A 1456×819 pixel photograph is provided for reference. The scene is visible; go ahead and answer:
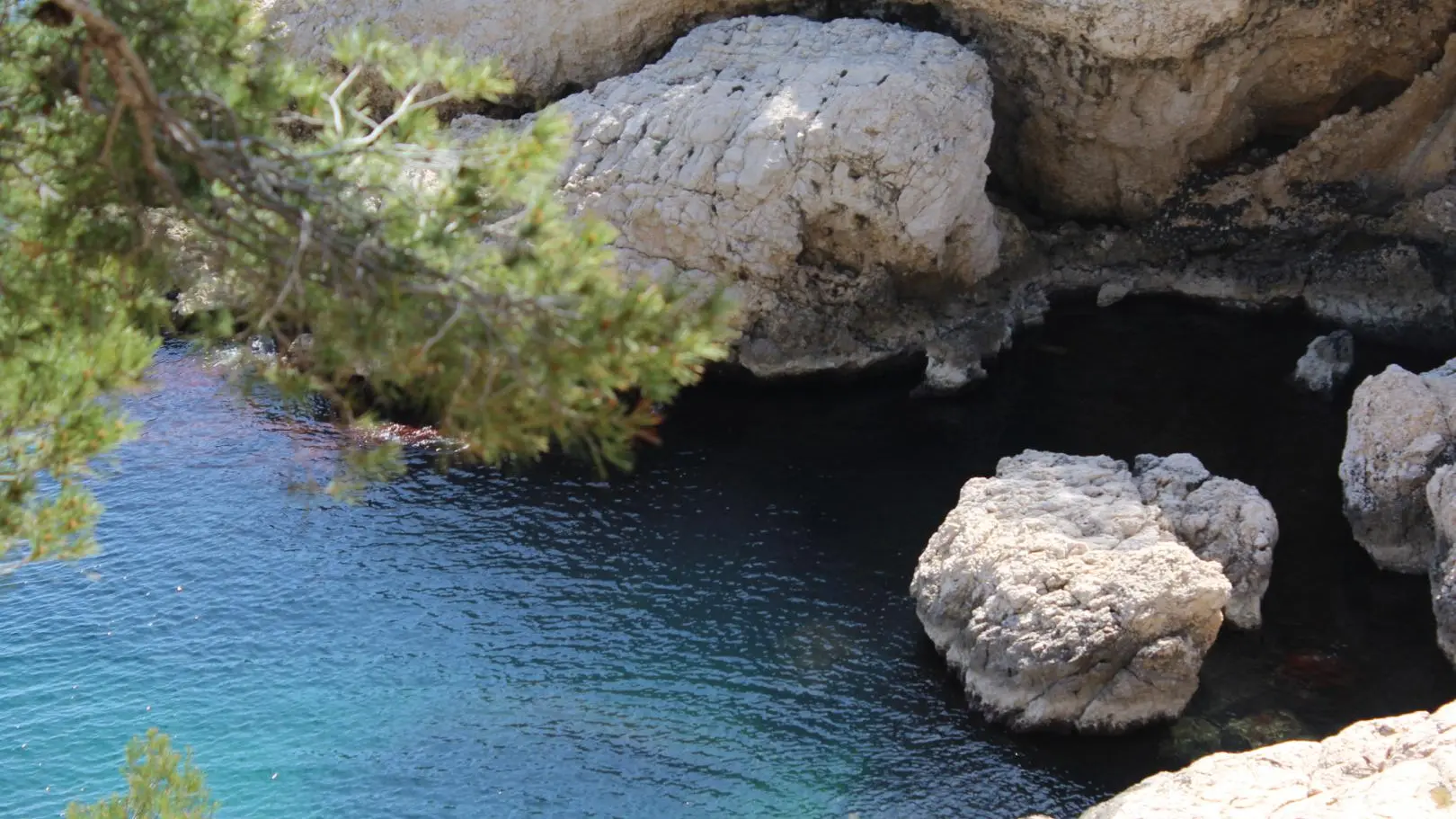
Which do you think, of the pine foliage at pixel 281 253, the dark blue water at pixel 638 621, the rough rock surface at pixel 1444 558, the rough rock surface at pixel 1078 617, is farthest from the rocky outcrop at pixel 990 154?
the pine foliage at pixel 281 253

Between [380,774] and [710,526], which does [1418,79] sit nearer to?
[710,526]

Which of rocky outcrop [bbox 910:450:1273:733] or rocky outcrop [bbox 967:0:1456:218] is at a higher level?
rocky outcrop [bbox 967:0:1456:218]

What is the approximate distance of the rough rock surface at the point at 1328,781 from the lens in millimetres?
13461

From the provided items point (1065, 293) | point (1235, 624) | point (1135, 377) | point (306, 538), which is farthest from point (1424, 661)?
point (306, 538)

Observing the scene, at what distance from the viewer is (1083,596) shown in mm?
19391

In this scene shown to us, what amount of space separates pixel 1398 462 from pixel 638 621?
41.4 feet

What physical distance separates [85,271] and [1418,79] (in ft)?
96.9

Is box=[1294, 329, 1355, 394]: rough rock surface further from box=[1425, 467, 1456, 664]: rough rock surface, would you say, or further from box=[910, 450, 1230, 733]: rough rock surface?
box=[910, 450, 1230, 733]: rough rock surface

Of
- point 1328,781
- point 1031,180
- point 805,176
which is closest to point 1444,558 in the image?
point 1328,781

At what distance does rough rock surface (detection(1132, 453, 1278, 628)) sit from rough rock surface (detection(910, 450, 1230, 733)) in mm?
699

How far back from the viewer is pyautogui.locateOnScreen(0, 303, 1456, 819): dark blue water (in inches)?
746

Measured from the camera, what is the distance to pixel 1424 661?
2073 cm

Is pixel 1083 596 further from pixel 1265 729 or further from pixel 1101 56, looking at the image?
pixel 1101 56

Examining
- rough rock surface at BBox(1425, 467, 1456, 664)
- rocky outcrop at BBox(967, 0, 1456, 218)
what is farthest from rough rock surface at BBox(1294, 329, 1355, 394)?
rough rock surface at BBox(1425, 467, 1456, 664)
